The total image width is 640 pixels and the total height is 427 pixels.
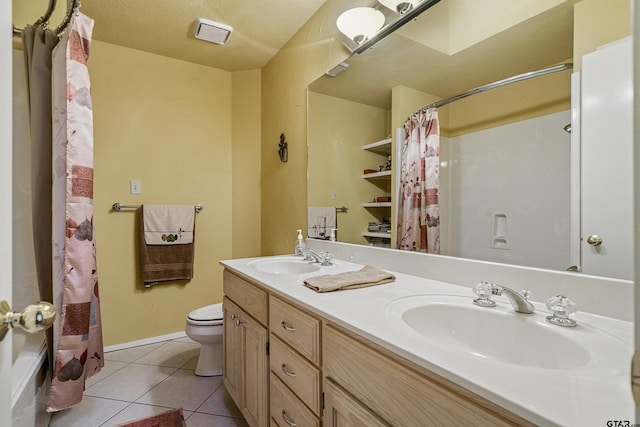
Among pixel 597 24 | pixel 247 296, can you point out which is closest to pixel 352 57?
pixel 597 24

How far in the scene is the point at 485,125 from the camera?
102 cm

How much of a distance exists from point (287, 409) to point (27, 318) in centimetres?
81

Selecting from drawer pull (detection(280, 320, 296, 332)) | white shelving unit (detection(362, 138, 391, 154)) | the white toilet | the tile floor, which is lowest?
the tile floor

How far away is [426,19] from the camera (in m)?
1.23

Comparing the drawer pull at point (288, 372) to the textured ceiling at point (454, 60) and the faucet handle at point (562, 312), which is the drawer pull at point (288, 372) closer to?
the faucet handle at point (562, 312)

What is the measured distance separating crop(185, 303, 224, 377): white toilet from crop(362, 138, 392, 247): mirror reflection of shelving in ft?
3.63

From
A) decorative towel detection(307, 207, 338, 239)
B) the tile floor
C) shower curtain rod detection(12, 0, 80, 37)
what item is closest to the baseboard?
the tile floor

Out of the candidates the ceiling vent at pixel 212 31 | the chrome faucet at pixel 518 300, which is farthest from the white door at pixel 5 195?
the ceiling vent at pixel 212 31

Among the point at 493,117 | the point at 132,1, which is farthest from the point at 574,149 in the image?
Answer: the point at 132,1

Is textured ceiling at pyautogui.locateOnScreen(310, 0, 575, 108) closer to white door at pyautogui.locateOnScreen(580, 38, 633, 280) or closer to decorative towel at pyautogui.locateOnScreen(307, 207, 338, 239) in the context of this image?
white door at pyautogui.locateOnScreen(580, 38, 633, 280)

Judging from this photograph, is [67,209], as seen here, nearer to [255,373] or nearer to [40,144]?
[40,144]

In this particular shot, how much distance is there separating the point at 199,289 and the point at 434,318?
2215 millimetres

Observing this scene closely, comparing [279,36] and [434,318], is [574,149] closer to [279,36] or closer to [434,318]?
[434,318]

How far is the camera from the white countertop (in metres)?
0.41
